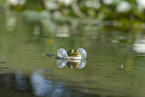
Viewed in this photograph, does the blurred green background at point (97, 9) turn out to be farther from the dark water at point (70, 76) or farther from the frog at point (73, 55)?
the frog at point (73, 55)

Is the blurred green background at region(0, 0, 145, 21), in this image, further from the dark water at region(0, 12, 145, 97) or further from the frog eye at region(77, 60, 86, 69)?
the frog eye at region(77, 60, 86, 69)

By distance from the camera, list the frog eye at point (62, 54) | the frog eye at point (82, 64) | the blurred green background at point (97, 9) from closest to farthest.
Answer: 1. the frog eye at point (82, 64)
2. the frog eye at point (62, 54)
3. the blurred green background at point (97, 9)

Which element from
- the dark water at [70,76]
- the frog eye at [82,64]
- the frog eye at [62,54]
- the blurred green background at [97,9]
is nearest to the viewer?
the dark water at [70,76]

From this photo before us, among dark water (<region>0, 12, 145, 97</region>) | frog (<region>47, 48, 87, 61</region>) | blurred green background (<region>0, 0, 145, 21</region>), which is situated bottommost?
dark water (<region>0, 12, 145, 97</region>)

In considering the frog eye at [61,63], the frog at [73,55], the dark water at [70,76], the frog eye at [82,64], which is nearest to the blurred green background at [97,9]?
the dark water at [70,76]

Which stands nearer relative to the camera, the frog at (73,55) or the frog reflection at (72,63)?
the frog reflection at (72,63)

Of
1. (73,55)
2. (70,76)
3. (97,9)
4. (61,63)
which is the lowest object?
(70,76)

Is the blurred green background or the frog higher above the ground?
the blurred green background

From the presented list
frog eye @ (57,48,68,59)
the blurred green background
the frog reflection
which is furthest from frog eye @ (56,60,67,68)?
the blurred green background

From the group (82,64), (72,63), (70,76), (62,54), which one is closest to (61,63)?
(72,63)

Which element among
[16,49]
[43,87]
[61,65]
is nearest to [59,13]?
[16,49]

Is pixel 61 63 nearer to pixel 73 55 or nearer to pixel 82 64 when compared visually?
pixel 82 64
